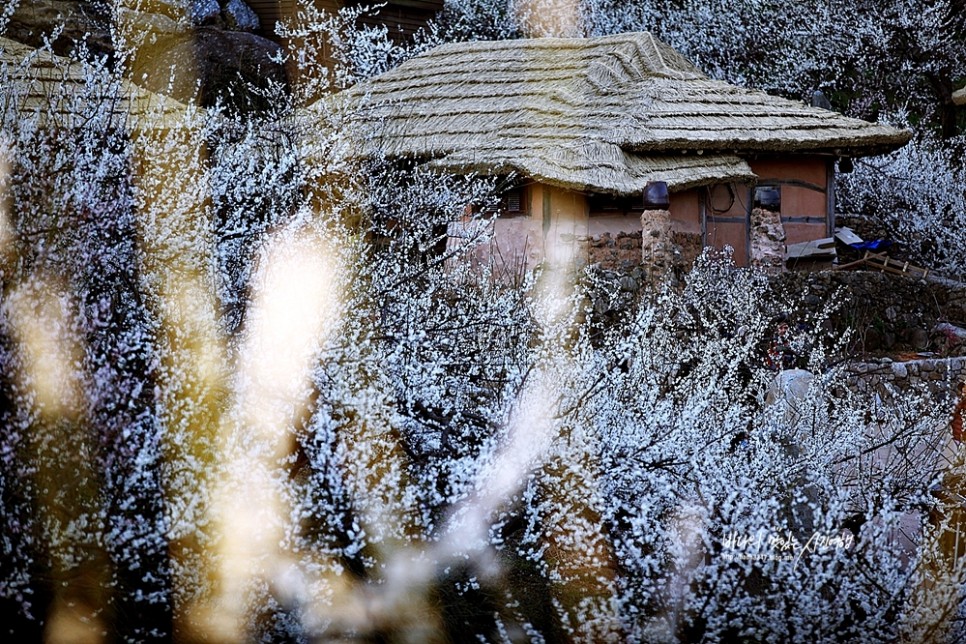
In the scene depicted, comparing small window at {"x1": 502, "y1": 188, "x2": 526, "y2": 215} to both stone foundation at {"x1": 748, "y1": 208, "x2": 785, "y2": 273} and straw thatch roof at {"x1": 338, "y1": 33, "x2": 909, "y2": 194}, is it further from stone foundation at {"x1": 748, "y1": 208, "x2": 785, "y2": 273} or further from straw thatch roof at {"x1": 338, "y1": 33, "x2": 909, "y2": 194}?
stone foundation at {"x1": 748, "y1": 208, "x2": 785, "y2": 273}

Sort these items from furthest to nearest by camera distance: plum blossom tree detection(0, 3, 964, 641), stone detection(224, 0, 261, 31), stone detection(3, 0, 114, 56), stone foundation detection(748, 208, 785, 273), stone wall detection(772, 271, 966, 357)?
stone detection(224, 0, 261, 31) < stone detection(3, 0, 114, 56) < stone foundation detection(748, 208, 785, 273) < stone wall detection(772, 271, 966, 357) < plum blossom tree detection(0, 3, 964, 641)

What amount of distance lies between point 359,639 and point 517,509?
2.83 feet

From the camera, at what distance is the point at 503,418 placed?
4.72 meters

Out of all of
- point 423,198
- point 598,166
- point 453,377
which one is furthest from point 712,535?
point 598,166

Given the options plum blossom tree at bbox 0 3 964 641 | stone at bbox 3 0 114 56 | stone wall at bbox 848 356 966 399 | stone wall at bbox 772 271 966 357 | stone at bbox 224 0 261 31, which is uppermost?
stone at bbox 224 0 261 31

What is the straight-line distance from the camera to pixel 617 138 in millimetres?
12047

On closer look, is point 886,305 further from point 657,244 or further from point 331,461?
point 331,461

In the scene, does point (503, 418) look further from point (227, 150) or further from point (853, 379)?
point (853, 379)

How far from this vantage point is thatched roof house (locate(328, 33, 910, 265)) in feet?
39.2

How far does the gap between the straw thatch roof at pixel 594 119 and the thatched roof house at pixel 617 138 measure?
23 mm

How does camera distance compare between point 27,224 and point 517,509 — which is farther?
point 517,509

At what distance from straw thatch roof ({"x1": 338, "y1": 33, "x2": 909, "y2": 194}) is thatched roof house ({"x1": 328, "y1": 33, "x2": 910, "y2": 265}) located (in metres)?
0.02

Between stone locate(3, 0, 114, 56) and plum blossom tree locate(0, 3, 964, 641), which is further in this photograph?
stone locate(3, 0, 114, 56)

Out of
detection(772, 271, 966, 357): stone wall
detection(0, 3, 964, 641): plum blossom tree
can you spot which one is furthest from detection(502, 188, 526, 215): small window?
detection(0, 3, 964, 641): plum blossom tree
